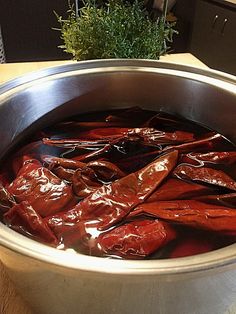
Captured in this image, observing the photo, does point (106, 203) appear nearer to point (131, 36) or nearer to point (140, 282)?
point (140, 282)

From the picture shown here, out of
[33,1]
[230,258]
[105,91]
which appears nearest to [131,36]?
[105,91]

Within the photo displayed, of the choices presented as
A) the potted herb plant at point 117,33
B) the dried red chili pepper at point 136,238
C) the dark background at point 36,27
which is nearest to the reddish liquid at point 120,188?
the dried red chili pepper at point 136,238

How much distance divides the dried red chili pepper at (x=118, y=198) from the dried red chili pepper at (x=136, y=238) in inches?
1.3

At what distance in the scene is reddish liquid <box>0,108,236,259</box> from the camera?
1.98 feet

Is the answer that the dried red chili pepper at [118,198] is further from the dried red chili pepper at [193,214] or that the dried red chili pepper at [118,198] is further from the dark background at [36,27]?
the dark background at [36,27]

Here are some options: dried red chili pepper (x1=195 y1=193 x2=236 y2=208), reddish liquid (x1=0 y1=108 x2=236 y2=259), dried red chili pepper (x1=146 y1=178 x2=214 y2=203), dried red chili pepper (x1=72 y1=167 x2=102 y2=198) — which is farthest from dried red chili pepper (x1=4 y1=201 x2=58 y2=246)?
dried red chili pepper (x1=195 y1=193 x2=236 y2=208)

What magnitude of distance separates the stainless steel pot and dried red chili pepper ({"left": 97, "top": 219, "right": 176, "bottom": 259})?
102 mm

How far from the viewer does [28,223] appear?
618mm

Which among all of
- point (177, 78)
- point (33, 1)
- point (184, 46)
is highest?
point (177, 78)

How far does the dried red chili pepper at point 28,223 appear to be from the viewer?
23.5 inches

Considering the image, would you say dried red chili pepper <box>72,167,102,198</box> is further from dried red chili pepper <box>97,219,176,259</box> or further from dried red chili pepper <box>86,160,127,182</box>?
dried red chili pepper <box>97,219,176,259</box>

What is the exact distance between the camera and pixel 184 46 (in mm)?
2893

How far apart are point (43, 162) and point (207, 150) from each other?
0.40 m

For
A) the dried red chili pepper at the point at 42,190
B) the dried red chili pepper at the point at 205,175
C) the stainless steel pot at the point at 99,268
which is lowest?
the dried red chili pepper at the point at 205,175
